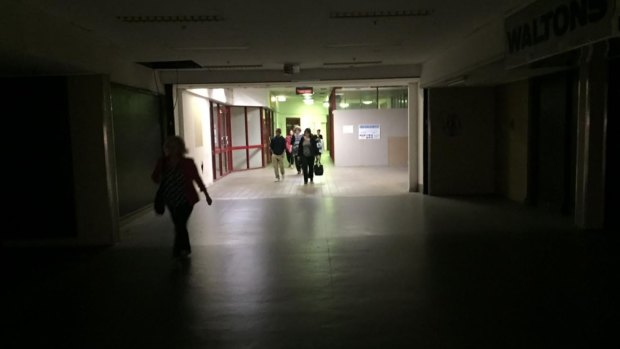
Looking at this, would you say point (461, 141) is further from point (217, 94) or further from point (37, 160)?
point (37, 160)

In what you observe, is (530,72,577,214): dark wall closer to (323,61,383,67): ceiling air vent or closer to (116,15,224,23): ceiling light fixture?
(323,61,383,67): ceiling air vent

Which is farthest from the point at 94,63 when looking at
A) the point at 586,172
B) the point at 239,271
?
the point at 586,172

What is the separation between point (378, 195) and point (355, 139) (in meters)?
8.33

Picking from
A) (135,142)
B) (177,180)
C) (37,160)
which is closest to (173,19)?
(177,180)

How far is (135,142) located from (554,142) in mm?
7181

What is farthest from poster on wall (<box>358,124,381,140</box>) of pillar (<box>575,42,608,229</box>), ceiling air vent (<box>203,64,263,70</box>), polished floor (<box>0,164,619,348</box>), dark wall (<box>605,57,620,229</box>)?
dark wall (<box>605,57,620,229</box>)

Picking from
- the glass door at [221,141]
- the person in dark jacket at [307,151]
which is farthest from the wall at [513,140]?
the glass door at [221,141]

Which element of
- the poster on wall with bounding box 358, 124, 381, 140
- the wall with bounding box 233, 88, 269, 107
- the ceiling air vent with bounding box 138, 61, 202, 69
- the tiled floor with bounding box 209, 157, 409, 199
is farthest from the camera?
the poster on wall with bounding box 358, 124, 381, 140

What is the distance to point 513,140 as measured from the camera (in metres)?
9.41

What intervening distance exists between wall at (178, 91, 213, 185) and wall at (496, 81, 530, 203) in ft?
22.4

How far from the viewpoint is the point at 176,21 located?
19.1ft

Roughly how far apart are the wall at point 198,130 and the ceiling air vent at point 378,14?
561 cm

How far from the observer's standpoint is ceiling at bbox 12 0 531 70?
5.23 m

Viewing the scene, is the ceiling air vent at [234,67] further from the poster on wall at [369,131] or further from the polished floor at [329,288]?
the poster on wall at [369,131]
